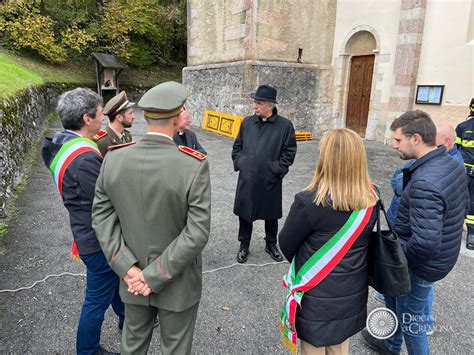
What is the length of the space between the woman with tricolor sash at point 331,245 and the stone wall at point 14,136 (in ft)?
14.4

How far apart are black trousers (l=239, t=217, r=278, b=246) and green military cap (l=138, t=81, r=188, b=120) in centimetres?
238

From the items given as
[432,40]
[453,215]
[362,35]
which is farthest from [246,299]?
[362,35]

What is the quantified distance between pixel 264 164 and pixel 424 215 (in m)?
2.00

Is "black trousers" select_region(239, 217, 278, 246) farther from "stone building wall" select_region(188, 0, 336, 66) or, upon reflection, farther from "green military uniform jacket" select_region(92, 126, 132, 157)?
"stone building wall" select_region(188, 0, 336, 66)

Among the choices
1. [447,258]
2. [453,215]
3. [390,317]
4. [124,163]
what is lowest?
[390,317]

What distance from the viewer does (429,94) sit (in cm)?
954

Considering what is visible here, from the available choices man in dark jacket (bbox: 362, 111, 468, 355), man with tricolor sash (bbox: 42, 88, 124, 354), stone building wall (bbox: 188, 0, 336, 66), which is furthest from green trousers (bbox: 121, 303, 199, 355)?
stone building wall (bbox: 188, 0, 336, 66)

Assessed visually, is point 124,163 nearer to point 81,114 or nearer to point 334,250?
point 81,114

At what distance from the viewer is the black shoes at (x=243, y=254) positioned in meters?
3.94

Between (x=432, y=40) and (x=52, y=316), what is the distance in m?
10.5

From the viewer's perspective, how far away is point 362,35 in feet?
36.8

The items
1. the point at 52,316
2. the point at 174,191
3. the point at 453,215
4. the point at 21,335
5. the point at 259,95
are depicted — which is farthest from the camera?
the point at 259,95

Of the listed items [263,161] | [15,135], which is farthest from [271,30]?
[263,161]

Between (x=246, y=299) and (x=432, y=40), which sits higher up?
(x=432, y=40)
